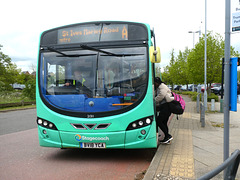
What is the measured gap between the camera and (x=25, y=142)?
8.02 m

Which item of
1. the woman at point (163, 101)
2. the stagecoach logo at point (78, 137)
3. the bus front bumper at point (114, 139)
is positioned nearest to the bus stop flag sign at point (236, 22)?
the bus front bumper at point (114, 139)

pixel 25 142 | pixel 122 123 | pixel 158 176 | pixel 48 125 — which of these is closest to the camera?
pixel 158 176

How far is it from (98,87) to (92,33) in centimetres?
125

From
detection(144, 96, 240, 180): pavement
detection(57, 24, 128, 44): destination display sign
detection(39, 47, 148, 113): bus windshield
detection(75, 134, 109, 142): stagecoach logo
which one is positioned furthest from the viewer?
detection(57, 24, 128, 44): destination display sign

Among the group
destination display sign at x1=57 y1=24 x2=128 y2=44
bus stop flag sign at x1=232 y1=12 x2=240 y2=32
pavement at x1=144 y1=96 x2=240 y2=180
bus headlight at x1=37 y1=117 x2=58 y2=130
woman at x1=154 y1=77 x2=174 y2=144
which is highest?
destination display sign at x1=57 y1=24 x2=128 y2=44

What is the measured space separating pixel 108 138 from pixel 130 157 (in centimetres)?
100

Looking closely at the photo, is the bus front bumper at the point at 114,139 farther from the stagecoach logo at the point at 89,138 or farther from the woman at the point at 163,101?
the woman at the point at 163,101

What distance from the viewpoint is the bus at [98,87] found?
5.53 meters

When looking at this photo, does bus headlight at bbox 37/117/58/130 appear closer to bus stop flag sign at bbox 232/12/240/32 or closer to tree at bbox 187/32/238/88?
bus stop flag sign at bbox 232/12/240/32

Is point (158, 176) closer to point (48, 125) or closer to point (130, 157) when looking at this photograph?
point (130, 157)

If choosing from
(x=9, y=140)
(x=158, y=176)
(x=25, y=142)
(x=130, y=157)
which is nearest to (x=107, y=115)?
(x=130, y=157)

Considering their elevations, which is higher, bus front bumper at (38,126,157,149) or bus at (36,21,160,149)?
bus at (36,21,160,149)

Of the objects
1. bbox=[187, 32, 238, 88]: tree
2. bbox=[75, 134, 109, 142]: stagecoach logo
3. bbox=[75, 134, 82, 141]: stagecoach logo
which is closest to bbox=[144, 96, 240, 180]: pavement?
bbox=[75, 134, 109, 142]: stagecoach logo

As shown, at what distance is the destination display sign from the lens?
5.95 meters
